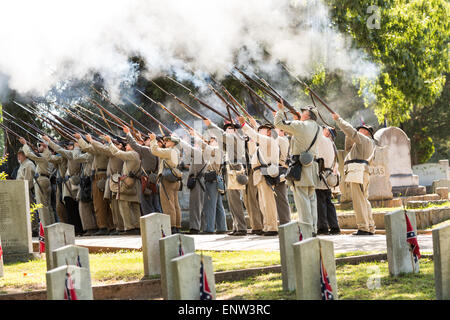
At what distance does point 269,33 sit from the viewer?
15.0m

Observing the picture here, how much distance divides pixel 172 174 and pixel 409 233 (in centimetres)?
709

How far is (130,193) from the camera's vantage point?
14.3 meters

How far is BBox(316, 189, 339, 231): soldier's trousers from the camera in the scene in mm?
11602

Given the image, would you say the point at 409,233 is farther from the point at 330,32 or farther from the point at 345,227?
the point at 330,32

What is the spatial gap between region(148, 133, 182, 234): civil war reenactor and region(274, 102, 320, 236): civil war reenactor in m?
3.60

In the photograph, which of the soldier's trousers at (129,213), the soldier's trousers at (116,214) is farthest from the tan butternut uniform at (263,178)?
the soldier's trousers at (116,214)

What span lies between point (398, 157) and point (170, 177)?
6.69m

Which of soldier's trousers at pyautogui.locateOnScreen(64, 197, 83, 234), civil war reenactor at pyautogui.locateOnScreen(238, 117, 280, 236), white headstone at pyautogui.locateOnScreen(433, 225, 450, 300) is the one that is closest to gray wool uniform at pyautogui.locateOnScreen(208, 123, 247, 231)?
civil war reenactor at pyautogui.locateOnScreen(238, 117, 280, 236)

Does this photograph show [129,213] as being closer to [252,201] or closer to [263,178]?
[252,201]

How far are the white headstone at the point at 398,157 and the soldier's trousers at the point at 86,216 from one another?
683 cm

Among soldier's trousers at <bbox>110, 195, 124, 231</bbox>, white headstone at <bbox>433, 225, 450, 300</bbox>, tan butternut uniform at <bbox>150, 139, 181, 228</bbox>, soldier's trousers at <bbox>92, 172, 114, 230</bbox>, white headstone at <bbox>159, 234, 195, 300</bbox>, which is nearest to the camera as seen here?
white headstone at <bbox>433, 225, 450, 300</bbox>

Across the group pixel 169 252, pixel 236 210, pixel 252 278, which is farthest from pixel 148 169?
pixel 169 252

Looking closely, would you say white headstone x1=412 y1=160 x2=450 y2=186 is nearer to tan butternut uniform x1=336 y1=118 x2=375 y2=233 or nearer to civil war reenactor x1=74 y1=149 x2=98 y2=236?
civil war reenactor x1=74 y1=149 x2=98 y2=236
